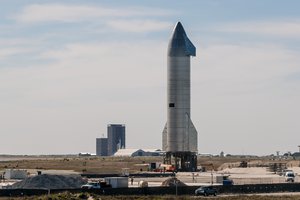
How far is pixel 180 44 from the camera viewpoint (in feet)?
420

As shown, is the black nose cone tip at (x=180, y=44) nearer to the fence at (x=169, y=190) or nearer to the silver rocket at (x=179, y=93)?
the silver rocket at (x=179, y=93)

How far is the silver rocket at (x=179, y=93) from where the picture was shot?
128m

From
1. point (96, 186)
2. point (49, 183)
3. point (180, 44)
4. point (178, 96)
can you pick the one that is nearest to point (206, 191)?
point (96, 186)

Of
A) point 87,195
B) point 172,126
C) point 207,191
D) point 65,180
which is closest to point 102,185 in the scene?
point 65,180

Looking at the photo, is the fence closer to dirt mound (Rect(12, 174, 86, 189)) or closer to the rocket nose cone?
A: dirt mound (Rect(12, 174, 86, 189))

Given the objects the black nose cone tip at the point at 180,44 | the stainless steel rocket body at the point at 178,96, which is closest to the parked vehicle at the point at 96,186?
the stainless steel rocket body at the point at 178,96

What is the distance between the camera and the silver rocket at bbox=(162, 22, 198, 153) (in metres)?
128

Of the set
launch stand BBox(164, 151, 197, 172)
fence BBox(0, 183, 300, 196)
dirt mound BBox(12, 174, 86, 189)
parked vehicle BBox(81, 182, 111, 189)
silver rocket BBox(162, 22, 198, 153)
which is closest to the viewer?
A: fence BBox(0, 183, 300, 196)

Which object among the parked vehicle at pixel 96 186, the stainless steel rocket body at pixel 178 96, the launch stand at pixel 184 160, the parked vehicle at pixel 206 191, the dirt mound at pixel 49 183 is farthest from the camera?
the launch stand at pixel 184 160

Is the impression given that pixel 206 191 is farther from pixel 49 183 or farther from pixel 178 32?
pixel 178 32

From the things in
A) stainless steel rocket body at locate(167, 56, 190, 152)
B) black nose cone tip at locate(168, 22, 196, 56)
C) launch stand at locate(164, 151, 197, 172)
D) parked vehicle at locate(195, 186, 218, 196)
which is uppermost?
black nose cone tip at locate(168, 22, 196, 56)

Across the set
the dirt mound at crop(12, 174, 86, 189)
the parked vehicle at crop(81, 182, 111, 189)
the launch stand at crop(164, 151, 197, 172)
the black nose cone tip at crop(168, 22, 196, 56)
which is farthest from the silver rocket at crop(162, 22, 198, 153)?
the parked vehicle at crop(81, 182, 111, 189)

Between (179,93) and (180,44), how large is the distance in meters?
7.09

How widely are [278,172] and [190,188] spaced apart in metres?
48.3
